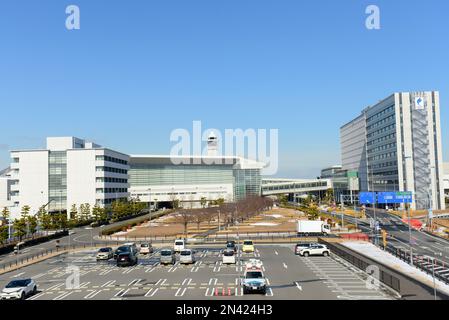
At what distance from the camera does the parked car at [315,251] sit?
45.2m

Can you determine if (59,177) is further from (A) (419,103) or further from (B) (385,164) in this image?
(A) (419,103)

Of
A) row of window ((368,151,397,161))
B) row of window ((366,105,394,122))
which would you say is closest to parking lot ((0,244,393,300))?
row of window ((368,151,397,161))

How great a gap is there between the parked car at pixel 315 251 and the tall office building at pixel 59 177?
74.1 metres

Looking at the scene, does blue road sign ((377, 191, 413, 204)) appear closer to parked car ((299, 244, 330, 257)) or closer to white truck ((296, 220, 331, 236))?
white truck ((296, 220, 331, 236))

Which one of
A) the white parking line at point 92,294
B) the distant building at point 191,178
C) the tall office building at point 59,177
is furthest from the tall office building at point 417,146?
the white parking line at point 92,294

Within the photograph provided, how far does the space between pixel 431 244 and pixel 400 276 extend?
3069 cm

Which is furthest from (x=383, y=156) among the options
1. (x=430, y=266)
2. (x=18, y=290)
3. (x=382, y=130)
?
(x=18, y=290)

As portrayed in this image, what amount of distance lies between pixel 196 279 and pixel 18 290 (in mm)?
12781

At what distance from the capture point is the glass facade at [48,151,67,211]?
349 feet

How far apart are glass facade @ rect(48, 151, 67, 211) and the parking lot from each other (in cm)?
6426

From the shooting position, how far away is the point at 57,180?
107188mm
